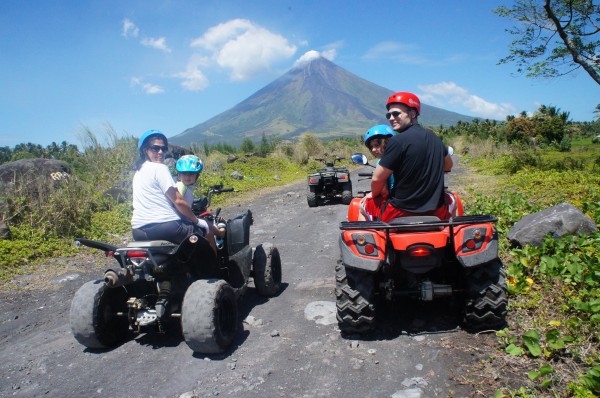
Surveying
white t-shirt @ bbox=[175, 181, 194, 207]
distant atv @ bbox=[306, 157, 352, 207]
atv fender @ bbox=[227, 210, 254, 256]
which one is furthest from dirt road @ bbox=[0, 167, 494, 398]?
distant atv @ bbox=[306, 157, 352, 207]

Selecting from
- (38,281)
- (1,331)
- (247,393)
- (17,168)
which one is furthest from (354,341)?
(17,168)

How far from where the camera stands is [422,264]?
3.31 metres

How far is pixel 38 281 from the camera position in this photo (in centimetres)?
610

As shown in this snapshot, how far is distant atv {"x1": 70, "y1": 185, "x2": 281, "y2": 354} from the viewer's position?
11.0 ft

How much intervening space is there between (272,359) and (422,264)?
143cm

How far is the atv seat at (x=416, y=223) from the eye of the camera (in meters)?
3.29

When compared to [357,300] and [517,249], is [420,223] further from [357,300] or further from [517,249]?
[517,249]

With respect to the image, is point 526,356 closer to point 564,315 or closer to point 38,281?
point 564,315

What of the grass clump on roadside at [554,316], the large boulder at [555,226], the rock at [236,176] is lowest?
the grass clump on roadside at [554,316]

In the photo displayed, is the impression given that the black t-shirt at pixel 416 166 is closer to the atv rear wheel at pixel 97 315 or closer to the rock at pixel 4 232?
the atv rear wheel at pixel 97 315

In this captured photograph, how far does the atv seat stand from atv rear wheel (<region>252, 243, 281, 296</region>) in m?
1.87

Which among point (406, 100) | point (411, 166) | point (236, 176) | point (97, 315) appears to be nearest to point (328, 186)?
point (236, 176)

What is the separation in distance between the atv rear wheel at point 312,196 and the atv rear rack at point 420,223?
7.84 m

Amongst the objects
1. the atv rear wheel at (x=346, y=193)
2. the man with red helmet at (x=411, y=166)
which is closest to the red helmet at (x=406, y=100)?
the man with red helmet at (x=411, y=166)
